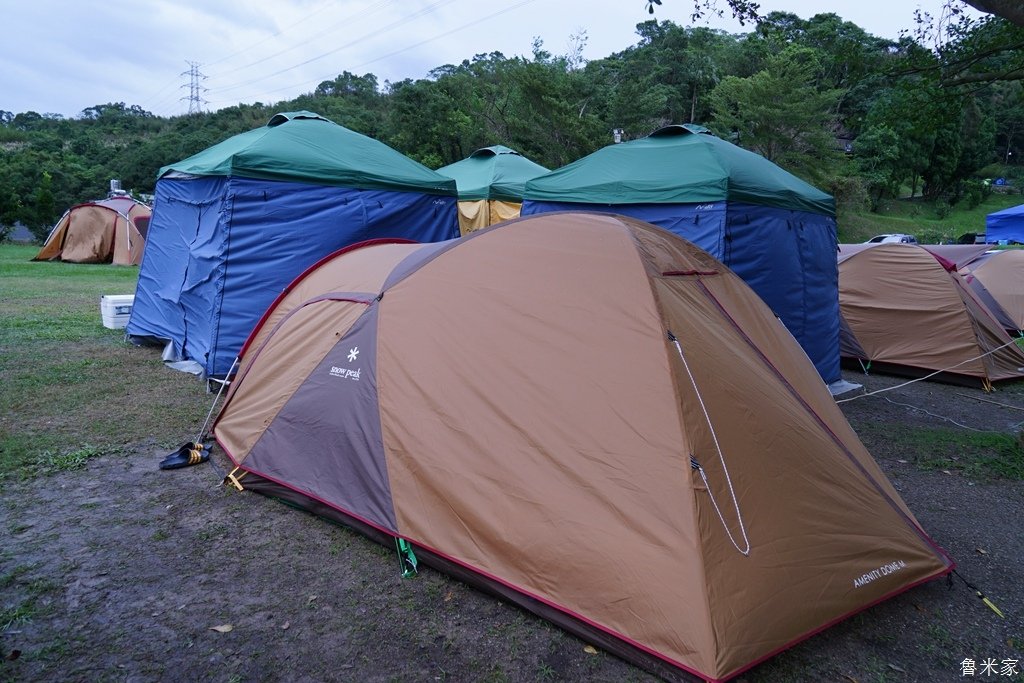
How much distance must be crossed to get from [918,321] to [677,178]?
13.0 ft

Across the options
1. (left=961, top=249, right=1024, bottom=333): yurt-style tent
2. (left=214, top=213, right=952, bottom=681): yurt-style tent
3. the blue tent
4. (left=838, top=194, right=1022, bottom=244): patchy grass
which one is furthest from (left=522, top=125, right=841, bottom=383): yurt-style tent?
(left=838, top=194, right=1022, bottom=244): patchy grass

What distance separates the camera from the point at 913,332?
26.9 ft

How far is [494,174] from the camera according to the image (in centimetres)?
1314

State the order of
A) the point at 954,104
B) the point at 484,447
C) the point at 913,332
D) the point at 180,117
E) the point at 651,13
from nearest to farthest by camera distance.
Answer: the point at 484,447 < the point at 651,13 < the point at 954,104 < the point at 913,332 < the point at 180,117

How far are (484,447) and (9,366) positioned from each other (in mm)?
5945

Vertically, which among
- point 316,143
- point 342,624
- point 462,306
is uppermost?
point 316,143

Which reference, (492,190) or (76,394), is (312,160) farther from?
(492,190)

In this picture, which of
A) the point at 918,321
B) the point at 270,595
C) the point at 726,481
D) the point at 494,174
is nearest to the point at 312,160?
the point at 270,595

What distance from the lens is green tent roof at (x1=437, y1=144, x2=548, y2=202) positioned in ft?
42.3

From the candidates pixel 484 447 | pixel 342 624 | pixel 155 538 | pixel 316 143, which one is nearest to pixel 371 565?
pixel 342 624

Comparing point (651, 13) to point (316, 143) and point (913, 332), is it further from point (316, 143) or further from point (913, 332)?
point (913, 332)

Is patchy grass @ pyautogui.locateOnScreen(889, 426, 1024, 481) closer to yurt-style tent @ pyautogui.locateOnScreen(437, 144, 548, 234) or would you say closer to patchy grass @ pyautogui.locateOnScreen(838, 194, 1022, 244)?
yurt-style tent @ pyautogui.locateOnScreen(437, 144, 548, 234)

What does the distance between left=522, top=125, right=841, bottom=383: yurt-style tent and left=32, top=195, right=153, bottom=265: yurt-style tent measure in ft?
50.1

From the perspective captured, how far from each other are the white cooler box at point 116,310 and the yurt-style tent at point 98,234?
1087 centimetres
